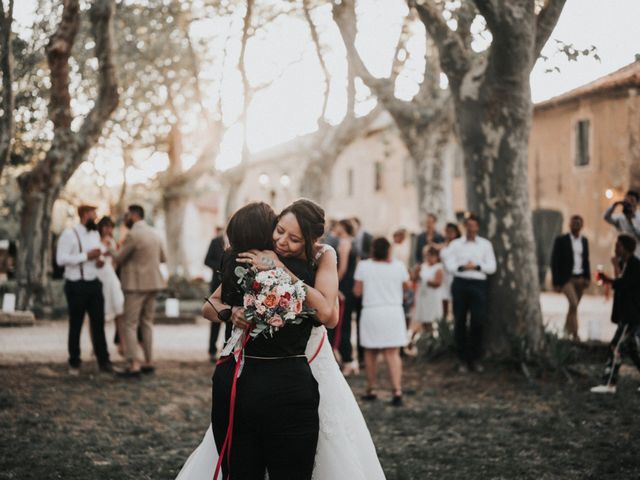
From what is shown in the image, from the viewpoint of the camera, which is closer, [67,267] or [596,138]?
[67,267]

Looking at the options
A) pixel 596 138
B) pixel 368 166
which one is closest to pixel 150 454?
pixel 596 138

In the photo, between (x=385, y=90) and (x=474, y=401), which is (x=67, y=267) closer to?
(x=474, y=401)

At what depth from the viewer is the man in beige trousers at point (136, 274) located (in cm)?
1127

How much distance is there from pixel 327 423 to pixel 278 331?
2.38 ft

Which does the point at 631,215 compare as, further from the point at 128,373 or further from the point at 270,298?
the point at 270,298

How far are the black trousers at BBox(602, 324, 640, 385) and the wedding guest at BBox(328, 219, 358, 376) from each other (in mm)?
3471

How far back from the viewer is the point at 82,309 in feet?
36.7

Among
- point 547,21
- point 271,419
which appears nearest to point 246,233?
point 271,419

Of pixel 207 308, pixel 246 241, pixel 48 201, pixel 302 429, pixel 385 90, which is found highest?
pixel 385 90

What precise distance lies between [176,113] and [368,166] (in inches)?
805

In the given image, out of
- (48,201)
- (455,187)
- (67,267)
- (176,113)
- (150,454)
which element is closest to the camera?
(150,454)

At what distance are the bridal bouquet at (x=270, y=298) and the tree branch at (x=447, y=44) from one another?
348 inches

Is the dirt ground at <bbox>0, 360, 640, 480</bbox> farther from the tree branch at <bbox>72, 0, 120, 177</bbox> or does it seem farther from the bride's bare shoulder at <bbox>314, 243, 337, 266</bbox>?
the tree branch at <bbox>72, 0, 120, 177</bbox>

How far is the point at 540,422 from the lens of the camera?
28.3 ft
